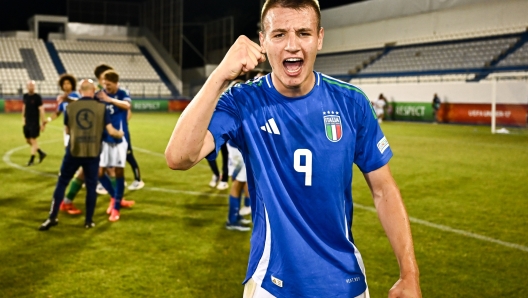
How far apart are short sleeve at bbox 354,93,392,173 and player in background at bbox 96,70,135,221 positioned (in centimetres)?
556

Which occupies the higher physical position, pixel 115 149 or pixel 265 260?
pixel 115 149

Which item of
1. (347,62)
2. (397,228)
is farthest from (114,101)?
Result: (347,62)

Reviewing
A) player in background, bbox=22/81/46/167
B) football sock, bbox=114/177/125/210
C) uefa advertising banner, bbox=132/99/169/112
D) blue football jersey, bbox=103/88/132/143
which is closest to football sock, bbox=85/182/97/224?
football sock, bbox=114/177/125/210

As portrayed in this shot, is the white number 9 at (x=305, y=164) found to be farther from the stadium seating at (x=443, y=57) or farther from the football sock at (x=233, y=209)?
the stadium seating at (x=443, y=57)

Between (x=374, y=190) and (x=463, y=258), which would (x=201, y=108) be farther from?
(x=463, y=258)

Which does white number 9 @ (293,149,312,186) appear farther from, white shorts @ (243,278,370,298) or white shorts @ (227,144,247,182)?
white shorts @ (227,144,247,182)

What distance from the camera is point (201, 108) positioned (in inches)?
74.3

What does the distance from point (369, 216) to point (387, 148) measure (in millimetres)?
5310

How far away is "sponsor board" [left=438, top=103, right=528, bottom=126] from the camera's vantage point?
2359 cm

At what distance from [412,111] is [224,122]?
94.5 feet

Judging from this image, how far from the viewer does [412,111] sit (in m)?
29.4

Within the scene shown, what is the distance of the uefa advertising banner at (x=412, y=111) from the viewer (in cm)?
2834

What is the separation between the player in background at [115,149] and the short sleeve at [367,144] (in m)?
5.56

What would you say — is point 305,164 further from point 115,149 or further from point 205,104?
point 115,149
